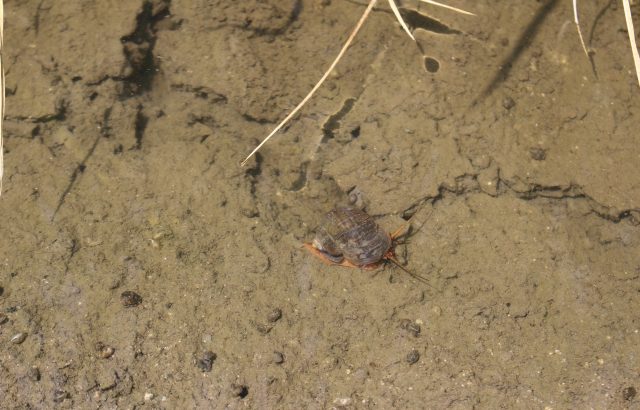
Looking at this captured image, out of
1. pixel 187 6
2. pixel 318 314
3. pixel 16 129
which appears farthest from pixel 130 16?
pixel 318 314

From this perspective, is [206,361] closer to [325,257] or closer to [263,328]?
[263,328]

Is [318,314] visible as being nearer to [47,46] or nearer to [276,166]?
[276,166]

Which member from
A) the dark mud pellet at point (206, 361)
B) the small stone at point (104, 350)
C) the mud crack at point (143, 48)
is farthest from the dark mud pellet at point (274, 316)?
the mud crack at point (143, 48)

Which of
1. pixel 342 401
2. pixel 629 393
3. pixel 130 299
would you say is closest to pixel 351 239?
pixel 342 401

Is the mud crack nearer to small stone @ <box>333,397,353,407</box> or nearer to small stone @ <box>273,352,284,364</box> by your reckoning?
small stone @ <box>273,352,284,364</box>

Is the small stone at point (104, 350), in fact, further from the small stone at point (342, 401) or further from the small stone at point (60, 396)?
the small stone at point (342, 401)

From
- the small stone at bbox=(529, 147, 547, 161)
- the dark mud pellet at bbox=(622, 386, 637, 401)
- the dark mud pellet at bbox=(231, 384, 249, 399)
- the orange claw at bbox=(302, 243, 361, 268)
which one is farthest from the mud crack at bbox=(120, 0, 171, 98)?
the dark mud pellet at bbox=(622, 386, 637, 401)
